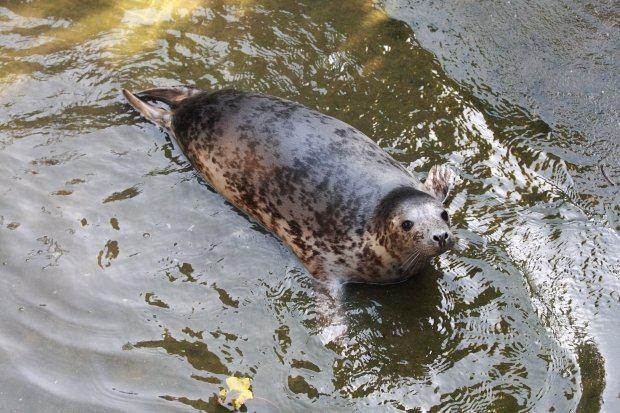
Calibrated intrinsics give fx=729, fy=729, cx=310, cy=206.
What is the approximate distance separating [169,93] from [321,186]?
1.75m

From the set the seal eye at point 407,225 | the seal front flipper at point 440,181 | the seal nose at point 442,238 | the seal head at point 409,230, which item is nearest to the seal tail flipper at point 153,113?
the seal head at point 409,230

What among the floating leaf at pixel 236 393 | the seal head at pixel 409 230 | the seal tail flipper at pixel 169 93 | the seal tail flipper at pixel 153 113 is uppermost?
the seal head at pixel 409 230

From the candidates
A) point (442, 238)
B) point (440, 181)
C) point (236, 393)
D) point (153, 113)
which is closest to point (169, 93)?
point (153, 113)

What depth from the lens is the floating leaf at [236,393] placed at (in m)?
3.99

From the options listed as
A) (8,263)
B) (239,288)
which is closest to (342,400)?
(239,288)

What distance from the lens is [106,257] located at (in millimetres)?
4812

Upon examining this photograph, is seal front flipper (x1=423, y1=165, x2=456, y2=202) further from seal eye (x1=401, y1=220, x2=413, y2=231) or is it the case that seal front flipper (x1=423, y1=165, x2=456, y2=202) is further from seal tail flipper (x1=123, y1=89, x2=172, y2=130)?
seal tail flipper (x1=123, y1=89, x2=172, y2=130)

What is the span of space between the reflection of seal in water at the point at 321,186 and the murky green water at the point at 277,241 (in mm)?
174

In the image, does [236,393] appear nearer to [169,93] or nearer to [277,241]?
[277,241]

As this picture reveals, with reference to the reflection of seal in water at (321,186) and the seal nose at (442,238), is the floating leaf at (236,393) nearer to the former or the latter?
the reflection of seal in water at (321,186)

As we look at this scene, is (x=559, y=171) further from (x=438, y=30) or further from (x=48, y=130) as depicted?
(x=48, y=130)

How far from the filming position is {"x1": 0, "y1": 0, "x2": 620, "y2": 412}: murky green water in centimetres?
421

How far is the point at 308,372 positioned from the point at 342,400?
0.27 meters

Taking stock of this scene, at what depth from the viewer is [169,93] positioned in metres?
5.96
